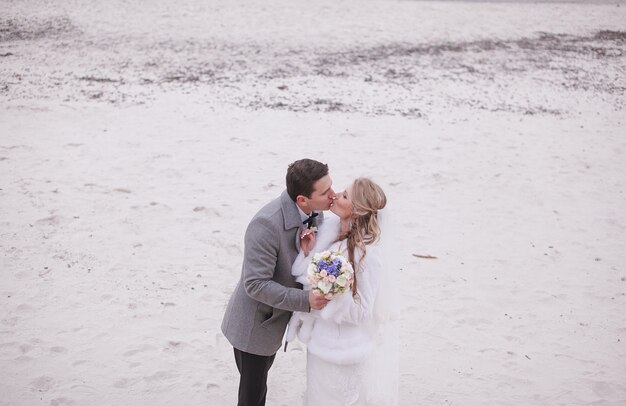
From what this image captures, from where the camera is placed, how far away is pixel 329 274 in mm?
2951

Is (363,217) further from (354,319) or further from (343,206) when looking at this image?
(354,319)

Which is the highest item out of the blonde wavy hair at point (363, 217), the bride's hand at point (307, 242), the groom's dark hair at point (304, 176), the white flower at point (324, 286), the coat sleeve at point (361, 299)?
the groom's dark hair at point (304, 176)

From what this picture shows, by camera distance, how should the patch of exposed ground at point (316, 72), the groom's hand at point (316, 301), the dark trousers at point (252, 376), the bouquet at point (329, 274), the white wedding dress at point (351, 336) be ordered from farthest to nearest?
the patch of exposed ground at point (316, 72), the dark trousers at point (252, 376), the white wedding dress at point (351, 336), the groom's hand at point (316, 301), the bouquet at point (329, 274)

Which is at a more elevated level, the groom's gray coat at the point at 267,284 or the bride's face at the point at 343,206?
the bride's face at the point at 343,206

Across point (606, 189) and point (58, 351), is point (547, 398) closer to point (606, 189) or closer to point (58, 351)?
point (58, 351)

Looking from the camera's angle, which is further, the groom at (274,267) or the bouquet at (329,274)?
the groom at (274,267)

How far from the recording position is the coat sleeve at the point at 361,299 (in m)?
3.22

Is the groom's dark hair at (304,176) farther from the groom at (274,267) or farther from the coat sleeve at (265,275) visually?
the coat sleeve at (265,275)

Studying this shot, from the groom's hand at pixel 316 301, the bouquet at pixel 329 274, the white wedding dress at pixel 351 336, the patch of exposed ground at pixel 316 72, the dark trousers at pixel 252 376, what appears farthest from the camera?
the patch of exposed ground at pixel 316 72

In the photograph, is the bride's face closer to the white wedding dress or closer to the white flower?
the white wedding dress

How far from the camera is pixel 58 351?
4887 millimetres

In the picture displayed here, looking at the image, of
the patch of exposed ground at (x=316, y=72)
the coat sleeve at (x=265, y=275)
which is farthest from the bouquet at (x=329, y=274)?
the patch of exposed ground at (x=316, y=72)

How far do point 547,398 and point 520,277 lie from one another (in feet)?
6.00

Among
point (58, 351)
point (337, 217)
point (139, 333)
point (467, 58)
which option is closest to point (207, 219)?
point (139, 333)
